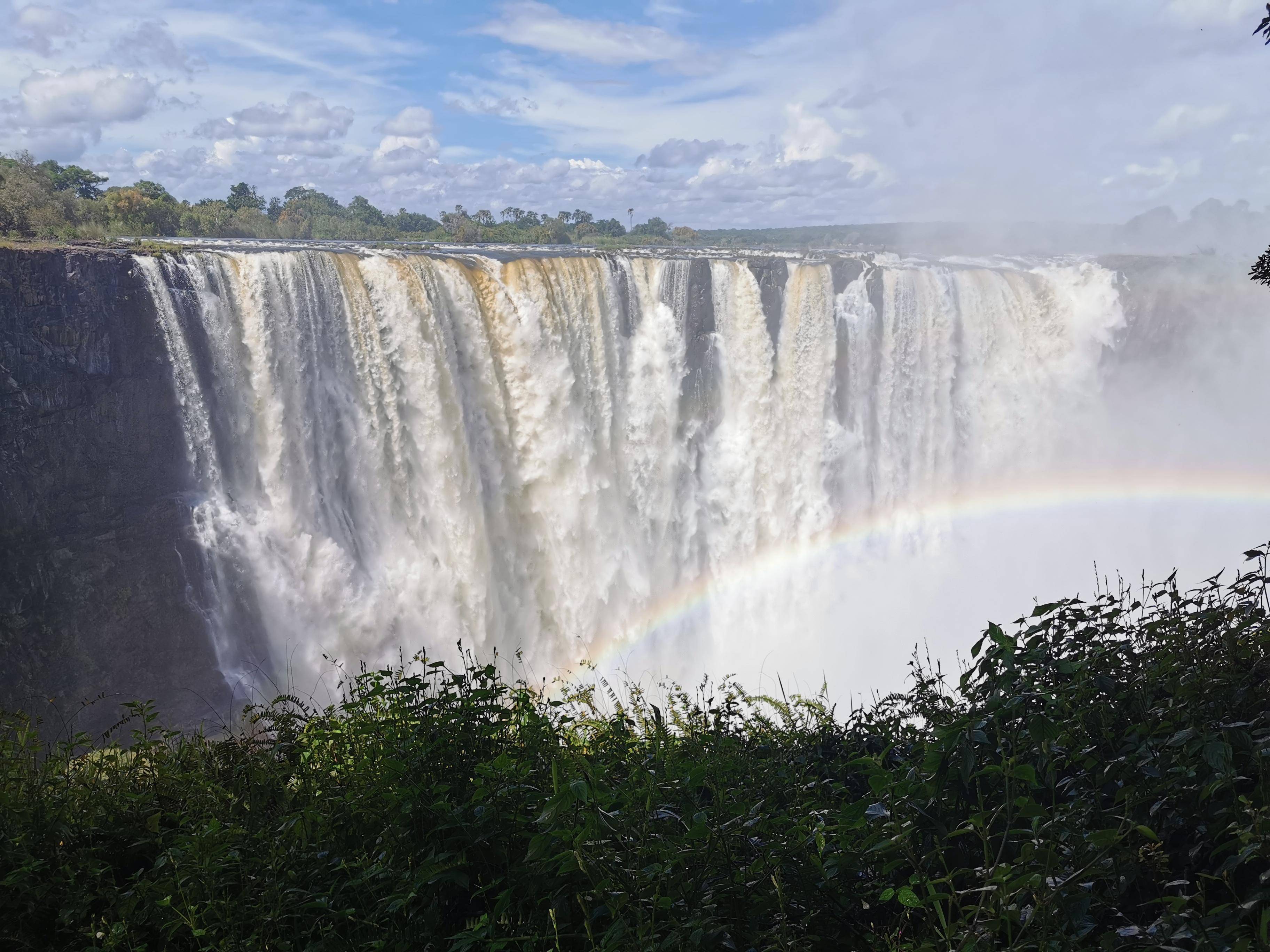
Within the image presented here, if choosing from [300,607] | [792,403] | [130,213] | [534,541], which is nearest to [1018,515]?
[792,403]

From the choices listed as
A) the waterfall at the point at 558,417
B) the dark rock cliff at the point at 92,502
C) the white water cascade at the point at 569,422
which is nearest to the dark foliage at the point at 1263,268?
the waterfall at the point at 558,417

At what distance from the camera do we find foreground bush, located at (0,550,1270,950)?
1.89 meters

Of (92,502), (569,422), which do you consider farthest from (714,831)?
(92,502)

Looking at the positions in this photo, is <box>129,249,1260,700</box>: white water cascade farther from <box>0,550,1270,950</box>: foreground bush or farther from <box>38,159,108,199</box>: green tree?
<box>38,159,108,199</box>: green tree

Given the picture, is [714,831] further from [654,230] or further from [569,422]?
[654,230]

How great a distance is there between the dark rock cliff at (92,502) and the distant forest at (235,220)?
4.30 metres

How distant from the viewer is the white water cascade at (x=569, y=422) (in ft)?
47.0

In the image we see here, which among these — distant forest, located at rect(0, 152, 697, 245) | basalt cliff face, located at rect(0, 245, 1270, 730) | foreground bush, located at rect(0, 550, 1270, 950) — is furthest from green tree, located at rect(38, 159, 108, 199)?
foreground bush, located at rect(0, 550, 1270, 950)

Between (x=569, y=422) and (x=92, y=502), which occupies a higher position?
(x=569, y=422)

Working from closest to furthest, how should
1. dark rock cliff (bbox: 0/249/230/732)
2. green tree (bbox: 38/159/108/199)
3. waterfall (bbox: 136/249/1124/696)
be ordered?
dark rock cliff (bbox: 0/249/230/732)
waterfall (bbox: 136/249/1124/696)
green tree (bbox: 38/159/108/199)

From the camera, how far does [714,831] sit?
2232 millimetres

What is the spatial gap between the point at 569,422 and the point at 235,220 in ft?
72.5

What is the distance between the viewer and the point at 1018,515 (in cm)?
2211

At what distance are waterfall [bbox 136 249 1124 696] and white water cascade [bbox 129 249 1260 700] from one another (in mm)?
43
